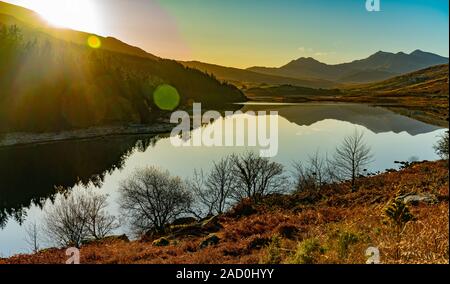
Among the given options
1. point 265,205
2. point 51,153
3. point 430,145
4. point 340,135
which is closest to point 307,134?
point 340,135

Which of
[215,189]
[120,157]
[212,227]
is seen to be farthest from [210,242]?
[120,157]

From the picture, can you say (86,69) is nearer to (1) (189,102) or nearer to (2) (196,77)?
(1) (189,102)

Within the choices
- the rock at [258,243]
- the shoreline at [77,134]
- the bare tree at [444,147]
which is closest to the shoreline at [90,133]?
the shoreline at [77,134]

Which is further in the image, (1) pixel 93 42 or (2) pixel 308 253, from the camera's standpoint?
(1) pixel 93 42

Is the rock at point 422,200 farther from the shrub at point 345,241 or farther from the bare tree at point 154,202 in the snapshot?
the bare tree at point 154,202

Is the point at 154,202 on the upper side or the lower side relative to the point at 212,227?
lower

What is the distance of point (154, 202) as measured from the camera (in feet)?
96.1

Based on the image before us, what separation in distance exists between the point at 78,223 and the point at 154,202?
5792 mm

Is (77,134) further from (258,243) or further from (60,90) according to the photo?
(258,243)

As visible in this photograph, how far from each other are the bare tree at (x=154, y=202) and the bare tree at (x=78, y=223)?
1.74m

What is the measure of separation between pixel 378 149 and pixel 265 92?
14759 cm

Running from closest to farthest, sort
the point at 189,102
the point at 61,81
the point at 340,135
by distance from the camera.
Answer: the point at 340,135 < the point at 61,81 < the point at 189,102

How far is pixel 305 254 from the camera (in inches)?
231

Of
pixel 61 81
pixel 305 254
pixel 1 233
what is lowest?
pixel 1 233
